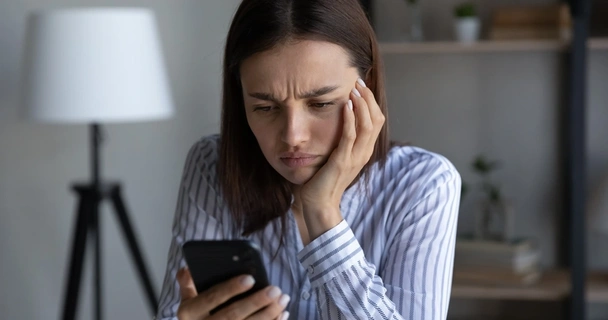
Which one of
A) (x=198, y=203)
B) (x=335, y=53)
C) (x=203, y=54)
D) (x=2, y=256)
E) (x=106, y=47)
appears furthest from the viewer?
(x=203, y=54)

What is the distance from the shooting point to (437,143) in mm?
2732

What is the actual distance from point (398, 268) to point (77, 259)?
4.33 feet

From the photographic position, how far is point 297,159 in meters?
1.32

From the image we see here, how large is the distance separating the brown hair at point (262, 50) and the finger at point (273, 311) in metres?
0.28

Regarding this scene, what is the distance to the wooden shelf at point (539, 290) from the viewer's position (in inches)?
93.1

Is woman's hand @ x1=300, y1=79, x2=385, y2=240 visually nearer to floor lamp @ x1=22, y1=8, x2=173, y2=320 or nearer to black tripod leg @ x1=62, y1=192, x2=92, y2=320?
floor lamp @ x1=22, y1=8, x2=173, y2=320

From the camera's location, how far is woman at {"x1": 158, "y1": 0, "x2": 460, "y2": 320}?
1271 mm

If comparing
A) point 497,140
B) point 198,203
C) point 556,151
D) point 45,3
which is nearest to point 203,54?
point 45,3

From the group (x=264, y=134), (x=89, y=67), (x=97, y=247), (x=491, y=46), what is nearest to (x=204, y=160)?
(x=264, y=134)

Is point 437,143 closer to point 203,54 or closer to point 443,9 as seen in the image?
point 443,9

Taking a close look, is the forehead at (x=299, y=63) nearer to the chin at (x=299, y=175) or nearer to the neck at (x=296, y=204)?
the chin at (x=299, y=175)

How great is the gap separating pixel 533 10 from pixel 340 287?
1446 mm

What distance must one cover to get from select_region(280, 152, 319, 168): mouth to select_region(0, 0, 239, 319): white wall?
148 cm

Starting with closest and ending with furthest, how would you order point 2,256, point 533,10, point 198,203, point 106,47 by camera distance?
point 198,203
point 106,47
point 533,10
point 2,256
